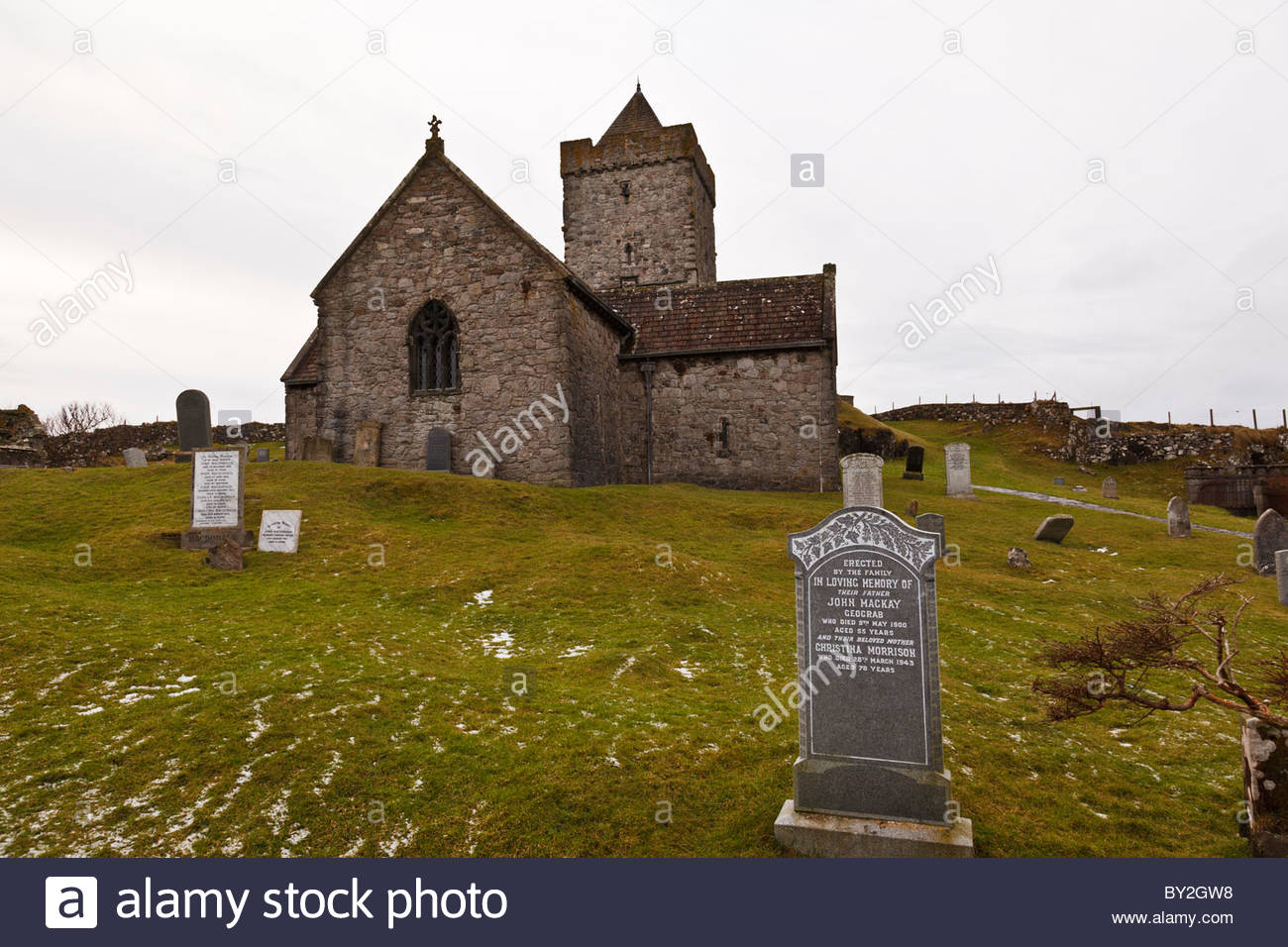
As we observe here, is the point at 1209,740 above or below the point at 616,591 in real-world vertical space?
below

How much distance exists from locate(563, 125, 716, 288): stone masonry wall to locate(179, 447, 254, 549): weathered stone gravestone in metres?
25.8

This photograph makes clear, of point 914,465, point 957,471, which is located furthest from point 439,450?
point 914,465

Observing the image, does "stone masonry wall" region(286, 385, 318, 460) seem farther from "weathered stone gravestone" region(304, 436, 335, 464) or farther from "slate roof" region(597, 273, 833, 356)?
"slate roof" region(597, 273, 833, 356)

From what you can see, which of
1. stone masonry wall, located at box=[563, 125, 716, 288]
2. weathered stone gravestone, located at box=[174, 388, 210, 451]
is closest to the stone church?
weathered stone gravestone, located at box=[174, 388, 210, 451]

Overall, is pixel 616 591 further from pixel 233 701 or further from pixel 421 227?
pixel 421 227

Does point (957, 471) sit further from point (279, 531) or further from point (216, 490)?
point (216, 490)

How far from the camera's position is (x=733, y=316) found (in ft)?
82.2

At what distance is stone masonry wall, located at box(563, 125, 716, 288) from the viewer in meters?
34.4

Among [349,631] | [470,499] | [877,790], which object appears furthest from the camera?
[470,499]

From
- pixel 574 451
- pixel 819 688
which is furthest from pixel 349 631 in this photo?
pixel 574 451

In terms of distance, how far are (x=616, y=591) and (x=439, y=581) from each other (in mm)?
2769

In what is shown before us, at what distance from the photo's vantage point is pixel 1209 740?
20.2 ft

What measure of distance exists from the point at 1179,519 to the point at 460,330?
19.2 meters

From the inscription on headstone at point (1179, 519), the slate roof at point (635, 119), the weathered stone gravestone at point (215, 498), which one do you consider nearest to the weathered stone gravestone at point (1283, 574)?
the inscription on headstone at point (1179, 519)
